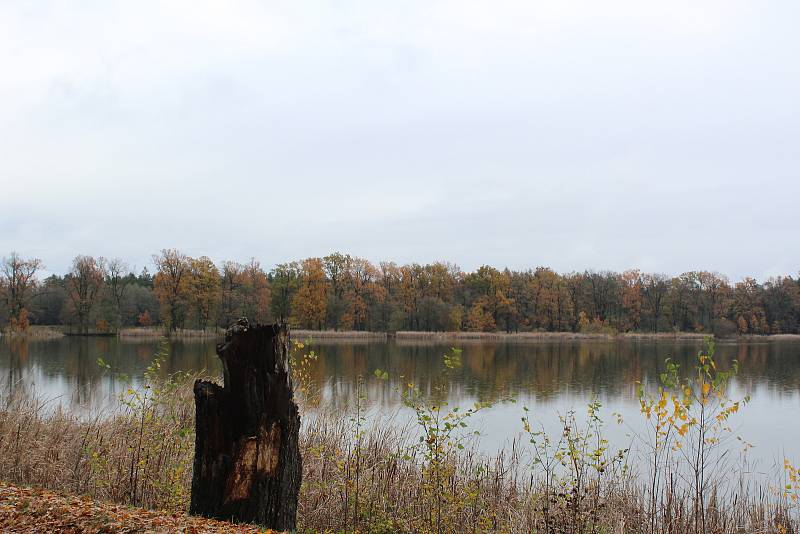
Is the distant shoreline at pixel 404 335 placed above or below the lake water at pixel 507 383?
below

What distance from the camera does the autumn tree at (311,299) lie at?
6159cm

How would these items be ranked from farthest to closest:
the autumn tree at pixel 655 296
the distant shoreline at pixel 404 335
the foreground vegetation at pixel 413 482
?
1. the autumn tree at pixel 655 296
2. the distant shoreline at pixel 404 335
3. the foreground vegetation at pixel 413 482

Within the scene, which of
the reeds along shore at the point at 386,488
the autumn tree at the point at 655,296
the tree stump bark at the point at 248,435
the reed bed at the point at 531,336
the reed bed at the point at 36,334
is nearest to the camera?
the tree stump bark at the point at 248,435

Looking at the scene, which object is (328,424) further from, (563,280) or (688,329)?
(688,329)

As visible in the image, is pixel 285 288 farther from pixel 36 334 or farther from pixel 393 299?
pixel 36 334

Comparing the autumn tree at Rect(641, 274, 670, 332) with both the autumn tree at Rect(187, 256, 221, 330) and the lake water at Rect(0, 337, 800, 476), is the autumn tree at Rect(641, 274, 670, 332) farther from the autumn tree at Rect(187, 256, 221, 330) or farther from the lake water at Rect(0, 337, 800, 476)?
the autumn tree at Rect(187, 256, 221, 330)

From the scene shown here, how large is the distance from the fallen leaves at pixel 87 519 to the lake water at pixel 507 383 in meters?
2.23

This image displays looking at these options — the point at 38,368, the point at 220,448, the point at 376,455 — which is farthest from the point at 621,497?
the point at 38,368

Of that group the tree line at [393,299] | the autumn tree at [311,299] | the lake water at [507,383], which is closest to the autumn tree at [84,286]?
the tree line at [393,299]

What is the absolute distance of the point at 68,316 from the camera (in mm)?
64625

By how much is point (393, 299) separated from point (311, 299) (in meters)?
9.53

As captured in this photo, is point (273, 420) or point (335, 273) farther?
point (335, 273)

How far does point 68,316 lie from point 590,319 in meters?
59.6

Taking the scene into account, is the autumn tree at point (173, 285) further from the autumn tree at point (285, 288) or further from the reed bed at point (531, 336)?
the reed bed at point (531, 336)
